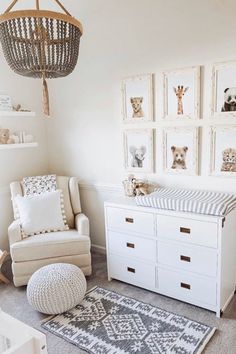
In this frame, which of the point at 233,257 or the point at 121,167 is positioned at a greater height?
the point at 121,167

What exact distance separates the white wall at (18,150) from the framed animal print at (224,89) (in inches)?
85.2

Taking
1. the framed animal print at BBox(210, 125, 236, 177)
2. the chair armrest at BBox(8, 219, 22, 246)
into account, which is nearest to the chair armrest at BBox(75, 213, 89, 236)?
the chair armrest at BBox(8, 219, 22, 246)

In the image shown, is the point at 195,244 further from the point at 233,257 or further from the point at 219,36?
the point at 219,36

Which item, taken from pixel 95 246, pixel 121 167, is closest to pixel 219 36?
pixel 121 167

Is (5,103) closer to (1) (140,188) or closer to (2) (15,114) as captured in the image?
(2) (15,114)

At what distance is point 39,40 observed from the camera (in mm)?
1297

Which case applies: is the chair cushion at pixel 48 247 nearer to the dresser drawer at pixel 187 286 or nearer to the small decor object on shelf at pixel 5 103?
the dresser drawer at pixel 187 286

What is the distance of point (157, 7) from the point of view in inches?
106

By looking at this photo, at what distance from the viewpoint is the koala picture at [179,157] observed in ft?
9.12

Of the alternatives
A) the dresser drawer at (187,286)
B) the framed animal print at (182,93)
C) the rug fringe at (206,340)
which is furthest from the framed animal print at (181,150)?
the rug fringe at (206,340)

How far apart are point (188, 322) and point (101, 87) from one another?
7.71 ft

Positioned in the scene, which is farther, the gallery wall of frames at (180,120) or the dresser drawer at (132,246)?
the dresser drawer at (132,246)

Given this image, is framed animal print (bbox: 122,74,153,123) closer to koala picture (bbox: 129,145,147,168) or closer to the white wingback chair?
koala picture (bbox: 129,145,147,168)

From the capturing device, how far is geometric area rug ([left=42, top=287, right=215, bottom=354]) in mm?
2027
